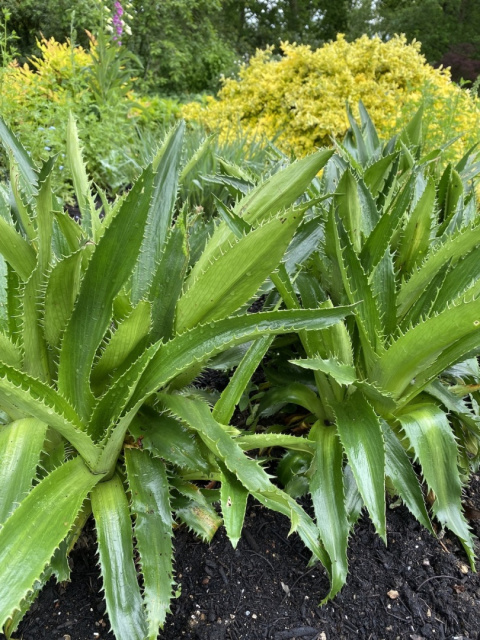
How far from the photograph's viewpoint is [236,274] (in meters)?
0.95

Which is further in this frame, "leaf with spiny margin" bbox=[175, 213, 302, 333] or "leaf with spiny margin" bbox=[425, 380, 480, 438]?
"leaf with spiny margin" bbox=[425, 380, 480, 438]

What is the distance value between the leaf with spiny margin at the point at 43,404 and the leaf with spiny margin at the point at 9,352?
0.11 meters

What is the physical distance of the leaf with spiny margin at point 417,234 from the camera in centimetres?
136

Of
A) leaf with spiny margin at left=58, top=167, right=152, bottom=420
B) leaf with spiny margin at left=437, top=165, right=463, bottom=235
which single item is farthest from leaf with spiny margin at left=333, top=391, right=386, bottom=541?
leaf with spiny margin at left=437, top=165, right=463, bottom=235

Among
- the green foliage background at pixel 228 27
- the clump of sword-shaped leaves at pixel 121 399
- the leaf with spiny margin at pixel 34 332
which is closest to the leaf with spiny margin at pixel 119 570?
the clump of sword-shaped leaves at pixel 121 399

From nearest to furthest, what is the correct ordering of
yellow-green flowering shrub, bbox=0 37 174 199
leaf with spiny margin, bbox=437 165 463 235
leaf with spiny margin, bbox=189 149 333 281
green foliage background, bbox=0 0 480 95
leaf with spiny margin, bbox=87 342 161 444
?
leaf with spiny margin, bbox=87 342 161 444, leaf with spiny margin, bbox=189 149 333 281, leaf with spiny margin, bbox=437 165 463 235, yellow-green flowering shrub, bbox=0 37 174 199, green foliage background, bbox=0 0 480 95

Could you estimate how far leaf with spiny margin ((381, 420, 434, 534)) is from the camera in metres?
1.08

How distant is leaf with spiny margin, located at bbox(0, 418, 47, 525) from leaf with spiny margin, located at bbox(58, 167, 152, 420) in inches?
4.2

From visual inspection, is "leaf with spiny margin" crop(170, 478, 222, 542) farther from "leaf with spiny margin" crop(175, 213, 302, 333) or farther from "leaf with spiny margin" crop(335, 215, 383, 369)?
"leaf with spiny margin" crop(335, 215, 383, 369)

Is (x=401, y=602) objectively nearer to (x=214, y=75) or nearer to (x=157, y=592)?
(x=157, y=592)

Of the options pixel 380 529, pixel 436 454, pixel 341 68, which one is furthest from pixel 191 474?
pixel 341 68

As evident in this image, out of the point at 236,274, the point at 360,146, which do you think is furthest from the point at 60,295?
the point at 360,146

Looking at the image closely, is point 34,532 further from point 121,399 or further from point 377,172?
point 377,172

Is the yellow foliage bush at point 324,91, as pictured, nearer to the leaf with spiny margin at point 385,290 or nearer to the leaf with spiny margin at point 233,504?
the leaf with spiny margin at point 385,290
